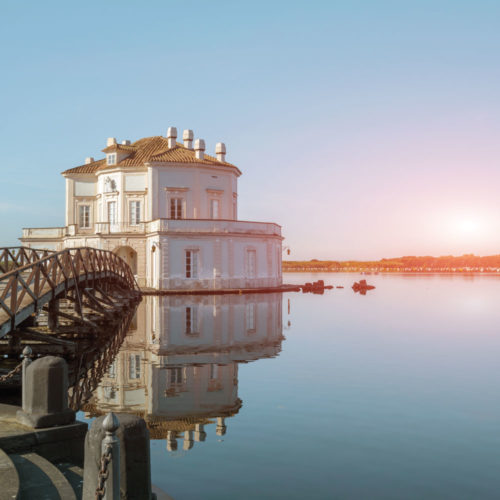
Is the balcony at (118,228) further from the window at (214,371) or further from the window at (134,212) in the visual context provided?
the window at (214,371)

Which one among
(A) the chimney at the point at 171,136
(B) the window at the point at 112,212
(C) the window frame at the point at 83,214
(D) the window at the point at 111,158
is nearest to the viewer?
(B) the window at the point at 112,212

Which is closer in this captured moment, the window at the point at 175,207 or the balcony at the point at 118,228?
the balcony at the point at 118,228

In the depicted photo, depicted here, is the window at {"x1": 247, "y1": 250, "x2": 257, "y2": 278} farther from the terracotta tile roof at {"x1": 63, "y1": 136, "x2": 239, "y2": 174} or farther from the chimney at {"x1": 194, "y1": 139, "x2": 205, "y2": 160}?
the chimney at {"x1": 194, "y1": 139, "x2": 205, "y2": 160}

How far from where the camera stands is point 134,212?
43719mm

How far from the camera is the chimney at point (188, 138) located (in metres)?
48.0

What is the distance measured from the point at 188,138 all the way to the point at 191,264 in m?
15.4

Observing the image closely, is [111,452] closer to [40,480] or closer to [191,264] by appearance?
[40,480]

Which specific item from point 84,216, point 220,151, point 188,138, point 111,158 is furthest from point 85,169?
point 220,151

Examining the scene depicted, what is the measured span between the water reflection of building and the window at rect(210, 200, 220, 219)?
19.0 meters

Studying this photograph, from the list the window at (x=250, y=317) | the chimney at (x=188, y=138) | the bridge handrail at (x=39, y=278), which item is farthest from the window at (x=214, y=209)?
the bridge handrail at (x=39, y=278)

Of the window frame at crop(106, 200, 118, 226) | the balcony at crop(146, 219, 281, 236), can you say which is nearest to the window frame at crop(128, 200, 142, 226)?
the window frame at crop(106, 200, 118, 226)

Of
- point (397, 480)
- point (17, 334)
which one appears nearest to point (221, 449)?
point (397, 480)

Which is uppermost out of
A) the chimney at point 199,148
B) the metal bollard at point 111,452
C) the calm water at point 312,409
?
the chimney at point 199,148

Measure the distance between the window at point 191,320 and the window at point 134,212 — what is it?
17976mm
